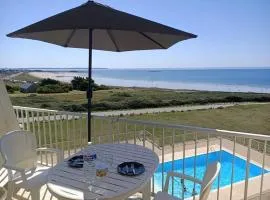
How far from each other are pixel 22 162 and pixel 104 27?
189 centimetres

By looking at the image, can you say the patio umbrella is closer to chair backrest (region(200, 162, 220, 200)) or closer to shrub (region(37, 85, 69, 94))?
chair backrest (region(200, 162, 220, 200))

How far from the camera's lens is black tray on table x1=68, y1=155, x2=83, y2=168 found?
6.73 ft

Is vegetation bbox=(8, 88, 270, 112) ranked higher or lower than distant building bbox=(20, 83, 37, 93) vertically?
lower

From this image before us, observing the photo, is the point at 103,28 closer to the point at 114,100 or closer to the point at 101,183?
the point at 101,183

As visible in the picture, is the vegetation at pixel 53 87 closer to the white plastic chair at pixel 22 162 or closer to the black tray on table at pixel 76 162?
the white plastic chair at pixel 22 162

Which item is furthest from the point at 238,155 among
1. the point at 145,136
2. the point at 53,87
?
the point at 53,87

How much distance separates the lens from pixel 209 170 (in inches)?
73.0

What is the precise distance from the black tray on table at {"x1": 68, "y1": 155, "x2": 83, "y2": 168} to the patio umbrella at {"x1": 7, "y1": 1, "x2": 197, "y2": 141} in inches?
42.2

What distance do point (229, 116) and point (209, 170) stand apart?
2038 cm

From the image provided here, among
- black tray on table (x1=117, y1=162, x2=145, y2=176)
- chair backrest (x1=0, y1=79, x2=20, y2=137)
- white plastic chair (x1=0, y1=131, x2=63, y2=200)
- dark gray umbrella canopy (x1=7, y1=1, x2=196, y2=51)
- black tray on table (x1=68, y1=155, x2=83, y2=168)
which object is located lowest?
white plastic chair (x1=0, y1=131, x2=63, y2=200)

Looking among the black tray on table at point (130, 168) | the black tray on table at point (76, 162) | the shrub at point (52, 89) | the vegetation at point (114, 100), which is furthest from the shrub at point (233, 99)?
the black tray on table at point (76, 162)

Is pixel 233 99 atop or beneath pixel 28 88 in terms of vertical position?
beneath

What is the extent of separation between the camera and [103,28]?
1.95 metres

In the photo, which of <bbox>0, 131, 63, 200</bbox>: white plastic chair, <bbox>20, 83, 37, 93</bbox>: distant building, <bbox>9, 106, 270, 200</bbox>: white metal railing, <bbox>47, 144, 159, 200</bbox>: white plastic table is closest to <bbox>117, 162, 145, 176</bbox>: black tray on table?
<bbox>47, 144, 159, 200</bbox>: white plastic table
